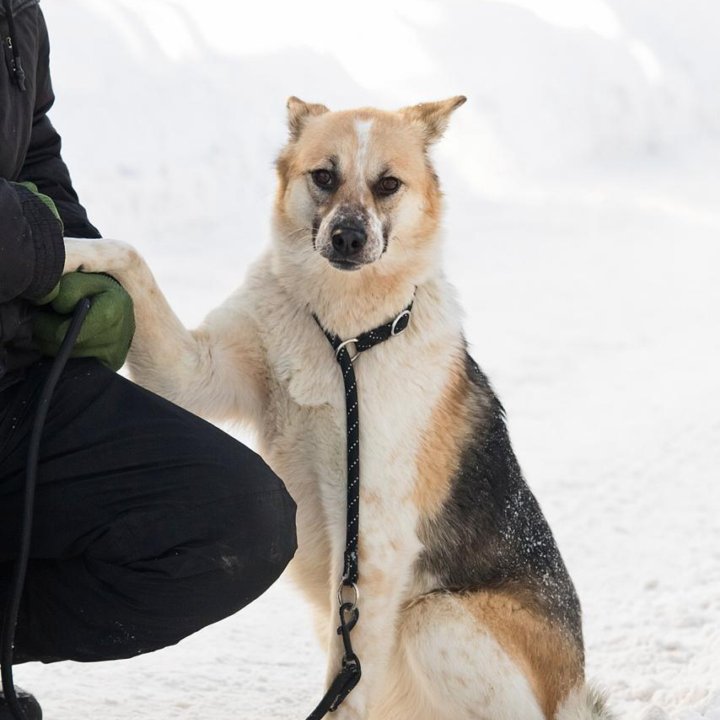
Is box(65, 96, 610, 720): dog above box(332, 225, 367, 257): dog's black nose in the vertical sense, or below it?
below

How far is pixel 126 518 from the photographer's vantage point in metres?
2.23

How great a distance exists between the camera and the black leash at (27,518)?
2.12 meters

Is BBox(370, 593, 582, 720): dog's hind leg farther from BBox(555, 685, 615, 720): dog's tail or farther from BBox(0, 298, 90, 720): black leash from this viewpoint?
BBox(0, 298, 90, 720): black leash

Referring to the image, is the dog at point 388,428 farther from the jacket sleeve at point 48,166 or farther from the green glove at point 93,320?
the jacket sleeve at point 48,166

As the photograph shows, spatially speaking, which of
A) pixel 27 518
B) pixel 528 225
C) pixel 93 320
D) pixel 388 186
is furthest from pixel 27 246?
pixel 528 225

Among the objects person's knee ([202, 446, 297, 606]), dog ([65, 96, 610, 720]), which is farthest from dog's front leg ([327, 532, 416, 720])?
person's knee ([202, 446, 297, 606])

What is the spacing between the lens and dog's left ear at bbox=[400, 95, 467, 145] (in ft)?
10.2

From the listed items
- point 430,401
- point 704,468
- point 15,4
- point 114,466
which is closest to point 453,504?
point 430,401

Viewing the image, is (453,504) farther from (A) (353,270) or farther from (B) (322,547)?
(A) (353,270)

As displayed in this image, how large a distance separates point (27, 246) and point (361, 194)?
1023 mm

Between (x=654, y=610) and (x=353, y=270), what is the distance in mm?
1584

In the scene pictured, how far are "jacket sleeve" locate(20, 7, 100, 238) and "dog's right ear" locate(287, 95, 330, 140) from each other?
69 cm

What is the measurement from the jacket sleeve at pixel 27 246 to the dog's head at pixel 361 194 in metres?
0.80

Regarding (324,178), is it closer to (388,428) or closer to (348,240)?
(348,240)
